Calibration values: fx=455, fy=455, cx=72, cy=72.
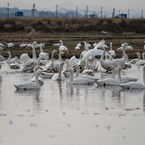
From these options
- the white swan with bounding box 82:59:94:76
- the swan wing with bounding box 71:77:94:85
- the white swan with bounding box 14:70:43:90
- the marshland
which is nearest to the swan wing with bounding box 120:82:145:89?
the marshland

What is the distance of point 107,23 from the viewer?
57.3 meters

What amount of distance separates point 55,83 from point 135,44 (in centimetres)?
2214

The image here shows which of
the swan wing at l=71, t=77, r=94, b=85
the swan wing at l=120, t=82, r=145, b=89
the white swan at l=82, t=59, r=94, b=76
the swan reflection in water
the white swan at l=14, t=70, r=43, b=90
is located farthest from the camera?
the white swan at l=82, t=59, r=94, b=76

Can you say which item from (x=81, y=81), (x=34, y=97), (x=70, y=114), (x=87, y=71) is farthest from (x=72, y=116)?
(x=87, y=71)

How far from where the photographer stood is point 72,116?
10586 mm

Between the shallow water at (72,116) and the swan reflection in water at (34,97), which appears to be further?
the swan reflection in water at (34,97)

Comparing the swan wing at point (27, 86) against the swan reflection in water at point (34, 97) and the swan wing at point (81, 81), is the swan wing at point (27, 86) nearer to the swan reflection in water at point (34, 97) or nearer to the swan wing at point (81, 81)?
the swan reflection in water at point (34, 97)

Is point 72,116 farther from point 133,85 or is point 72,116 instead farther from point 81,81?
point 81,81

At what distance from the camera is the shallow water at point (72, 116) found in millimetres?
8820

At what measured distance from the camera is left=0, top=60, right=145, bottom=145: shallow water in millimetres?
8820

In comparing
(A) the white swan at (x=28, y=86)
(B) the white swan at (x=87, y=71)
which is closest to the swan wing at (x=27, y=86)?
(A) the white swan at (x=28, y=86)

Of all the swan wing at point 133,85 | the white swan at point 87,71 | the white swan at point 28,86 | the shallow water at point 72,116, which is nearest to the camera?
the shallow water at point 72,116

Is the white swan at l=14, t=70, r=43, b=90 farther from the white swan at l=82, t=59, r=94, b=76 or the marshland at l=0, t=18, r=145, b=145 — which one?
the white swan at l=82, t=59, r=94, b=76

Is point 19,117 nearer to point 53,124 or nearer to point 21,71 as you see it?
point 53,124
